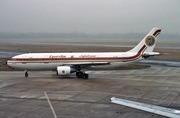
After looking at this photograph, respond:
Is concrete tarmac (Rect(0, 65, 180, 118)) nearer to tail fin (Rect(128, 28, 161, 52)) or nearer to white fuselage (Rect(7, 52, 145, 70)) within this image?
white fuselage (Rect(7, 52, 145, 70))

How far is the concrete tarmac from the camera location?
62.2ft

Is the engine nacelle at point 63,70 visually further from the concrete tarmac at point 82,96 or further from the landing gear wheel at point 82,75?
the landing gear wheel at point 82,75

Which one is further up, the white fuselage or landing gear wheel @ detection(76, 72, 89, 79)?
the white fuselage

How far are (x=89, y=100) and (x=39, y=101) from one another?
4.81m

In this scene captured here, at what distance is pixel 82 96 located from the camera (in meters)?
24.8

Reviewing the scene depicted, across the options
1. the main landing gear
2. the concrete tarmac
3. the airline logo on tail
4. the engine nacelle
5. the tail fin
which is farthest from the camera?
the airline logo on tail

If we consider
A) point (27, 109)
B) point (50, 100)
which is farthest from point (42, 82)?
point (27, 109)

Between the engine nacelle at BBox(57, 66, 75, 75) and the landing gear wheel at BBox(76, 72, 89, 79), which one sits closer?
the engine nacelle at BBox(57, 66, 75, 75)

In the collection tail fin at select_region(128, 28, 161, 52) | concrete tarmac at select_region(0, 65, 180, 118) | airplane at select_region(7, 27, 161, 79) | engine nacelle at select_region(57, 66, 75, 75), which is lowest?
concrete tarmac at select_region(0, 65, 180, 118)

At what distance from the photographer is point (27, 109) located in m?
20.3

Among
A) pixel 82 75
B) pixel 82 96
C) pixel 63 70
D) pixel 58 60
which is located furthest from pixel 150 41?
pixel 82 96

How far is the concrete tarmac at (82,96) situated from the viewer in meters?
19.0

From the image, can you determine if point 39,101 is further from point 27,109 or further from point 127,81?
point 127,81

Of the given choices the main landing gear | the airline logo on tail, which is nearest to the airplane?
the main landing gear
